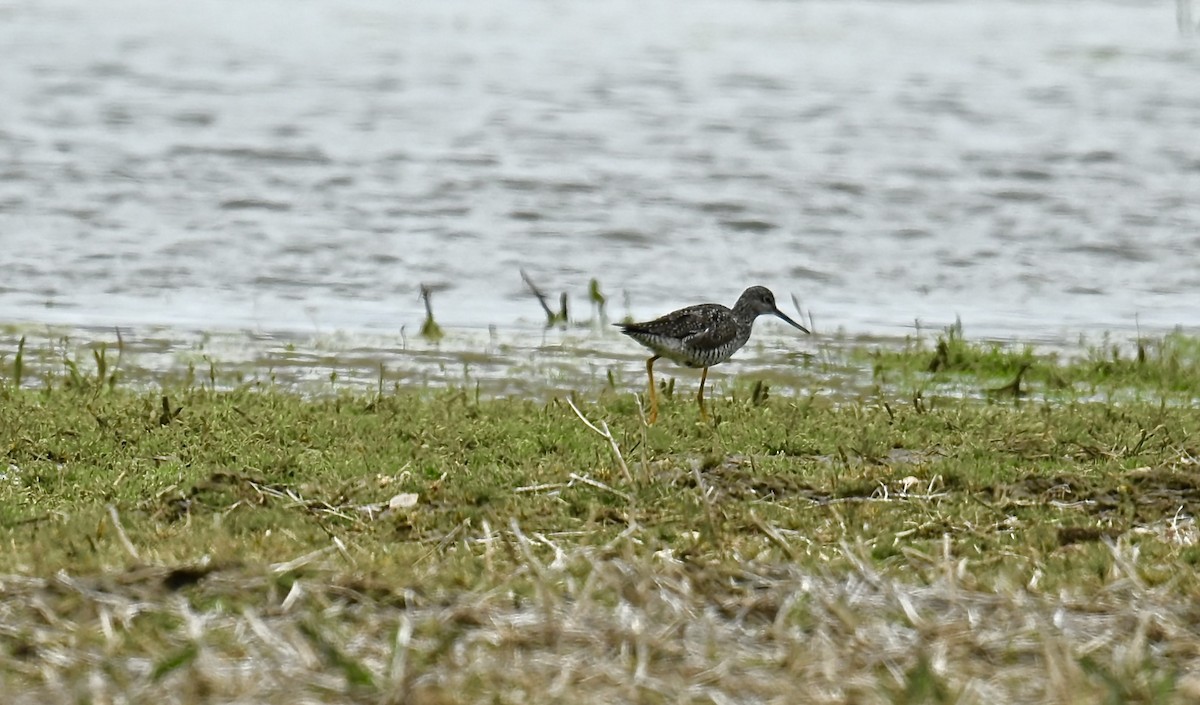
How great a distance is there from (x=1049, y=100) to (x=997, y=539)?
667 inches

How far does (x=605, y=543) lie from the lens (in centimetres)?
667

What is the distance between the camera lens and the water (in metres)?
14.1

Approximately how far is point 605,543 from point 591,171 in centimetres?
1217

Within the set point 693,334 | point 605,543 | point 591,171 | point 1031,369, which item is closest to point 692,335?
point 693,334

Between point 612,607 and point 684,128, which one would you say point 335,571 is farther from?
point 684,128

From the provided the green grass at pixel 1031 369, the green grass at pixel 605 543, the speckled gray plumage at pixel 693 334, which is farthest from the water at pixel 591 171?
the green grass at pixel 605 543

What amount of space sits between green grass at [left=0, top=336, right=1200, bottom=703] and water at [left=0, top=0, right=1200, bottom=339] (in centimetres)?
330

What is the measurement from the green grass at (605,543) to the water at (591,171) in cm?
330

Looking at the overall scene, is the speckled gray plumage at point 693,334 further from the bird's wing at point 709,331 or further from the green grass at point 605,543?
the green grass at point 605,543

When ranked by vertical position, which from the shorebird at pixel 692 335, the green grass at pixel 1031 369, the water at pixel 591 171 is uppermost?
the water at pixel 591 171

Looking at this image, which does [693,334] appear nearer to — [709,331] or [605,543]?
[709,331]

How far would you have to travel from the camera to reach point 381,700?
175 inches

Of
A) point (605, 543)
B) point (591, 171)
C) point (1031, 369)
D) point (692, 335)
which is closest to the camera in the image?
point (605, 543)

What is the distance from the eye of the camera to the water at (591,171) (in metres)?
14.1
